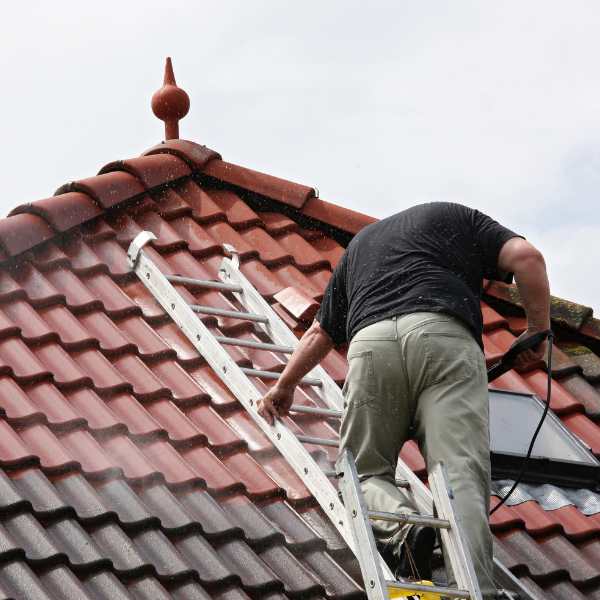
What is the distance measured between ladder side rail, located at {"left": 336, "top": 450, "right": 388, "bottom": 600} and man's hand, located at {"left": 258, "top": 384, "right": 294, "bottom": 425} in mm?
828

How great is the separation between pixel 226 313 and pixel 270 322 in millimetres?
243

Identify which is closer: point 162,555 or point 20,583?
point 20,583

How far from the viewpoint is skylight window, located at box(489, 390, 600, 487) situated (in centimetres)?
609

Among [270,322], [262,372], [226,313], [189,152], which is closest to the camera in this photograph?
[262,372]

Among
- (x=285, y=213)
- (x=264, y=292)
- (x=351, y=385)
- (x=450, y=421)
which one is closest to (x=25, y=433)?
(x=351, y=385)

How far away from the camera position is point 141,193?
7.21 metres

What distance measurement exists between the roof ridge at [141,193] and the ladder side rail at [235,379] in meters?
0.41

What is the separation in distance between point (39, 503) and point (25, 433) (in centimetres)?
52

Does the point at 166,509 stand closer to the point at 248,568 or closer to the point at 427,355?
the point at 248,568

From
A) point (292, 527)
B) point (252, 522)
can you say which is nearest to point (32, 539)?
point (252, 522)

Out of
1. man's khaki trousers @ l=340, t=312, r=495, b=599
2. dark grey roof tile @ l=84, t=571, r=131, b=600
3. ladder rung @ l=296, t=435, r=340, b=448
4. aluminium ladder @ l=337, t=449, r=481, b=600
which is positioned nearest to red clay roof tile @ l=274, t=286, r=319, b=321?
ladder rung @ l=296, t=435, r=340, b=448

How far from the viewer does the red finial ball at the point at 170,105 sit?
8000 millimetres

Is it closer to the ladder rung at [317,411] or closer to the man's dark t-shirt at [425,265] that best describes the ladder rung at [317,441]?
the ladder rung at [317,411]

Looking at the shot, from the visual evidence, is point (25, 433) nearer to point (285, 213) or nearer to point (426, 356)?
point (426, 356)
